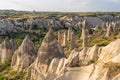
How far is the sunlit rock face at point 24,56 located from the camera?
174 ft

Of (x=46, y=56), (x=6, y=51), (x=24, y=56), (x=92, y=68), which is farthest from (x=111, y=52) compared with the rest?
(x=6, y=51)

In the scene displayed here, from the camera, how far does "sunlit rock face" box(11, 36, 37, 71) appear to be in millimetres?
52938

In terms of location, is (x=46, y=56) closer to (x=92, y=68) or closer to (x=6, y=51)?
(x=92, y=68)

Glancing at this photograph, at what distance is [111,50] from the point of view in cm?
2933

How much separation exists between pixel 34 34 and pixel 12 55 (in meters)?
60.0

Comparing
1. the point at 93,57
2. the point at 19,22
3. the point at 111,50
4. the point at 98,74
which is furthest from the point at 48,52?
the point at 19,22

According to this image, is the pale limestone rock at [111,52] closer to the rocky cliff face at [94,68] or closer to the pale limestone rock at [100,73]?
the rocky cliff face at [94,68]

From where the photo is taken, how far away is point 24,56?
55562 millimetres

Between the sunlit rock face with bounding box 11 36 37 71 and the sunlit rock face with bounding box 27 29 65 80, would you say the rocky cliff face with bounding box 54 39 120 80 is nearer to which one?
the sunlit rock face with bounding box 27 29 65 80

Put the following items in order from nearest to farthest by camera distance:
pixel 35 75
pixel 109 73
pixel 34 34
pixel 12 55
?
pixel 109 73 < pixel 35 75 < pixel 12 55 < pixel 34 34

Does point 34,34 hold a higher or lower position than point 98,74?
lower

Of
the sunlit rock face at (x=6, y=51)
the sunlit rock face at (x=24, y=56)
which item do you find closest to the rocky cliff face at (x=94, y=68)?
the sunlit rock face at (x=24, y=56)

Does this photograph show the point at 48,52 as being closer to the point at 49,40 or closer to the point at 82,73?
the point at 49,40

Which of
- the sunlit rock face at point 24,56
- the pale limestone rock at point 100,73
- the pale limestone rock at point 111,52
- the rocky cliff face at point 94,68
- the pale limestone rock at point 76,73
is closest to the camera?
the pale limestone rock at point 100,73
